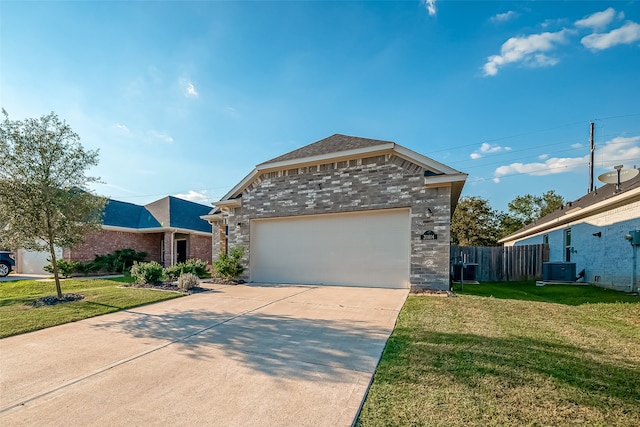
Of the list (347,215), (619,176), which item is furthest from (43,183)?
(619,176)

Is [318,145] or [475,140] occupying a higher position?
[475,140]

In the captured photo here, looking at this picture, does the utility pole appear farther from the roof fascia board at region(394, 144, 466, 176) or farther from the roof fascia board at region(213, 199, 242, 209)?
the roof fascia board at region(213, 199, 242, 209)

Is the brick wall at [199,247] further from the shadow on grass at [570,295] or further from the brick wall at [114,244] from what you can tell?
the shadow on grass at [570,295]

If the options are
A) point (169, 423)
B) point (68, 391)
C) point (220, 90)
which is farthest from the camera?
point (220, 90)

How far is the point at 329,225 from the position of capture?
10.2 meters

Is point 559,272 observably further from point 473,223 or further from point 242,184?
point 473,223

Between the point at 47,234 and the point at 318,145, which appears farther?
the point at 318,145

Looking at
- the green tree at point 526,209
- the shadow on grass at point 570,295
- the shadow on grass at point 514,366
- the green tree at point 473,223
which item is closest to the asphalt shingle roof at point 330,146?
the shadow on grass at point 570,295

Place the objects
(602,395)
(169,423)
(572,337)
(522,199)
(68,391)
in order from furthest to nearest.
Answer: (522,199)
(572,337)
(68,391)
(602,395)
(169,423)

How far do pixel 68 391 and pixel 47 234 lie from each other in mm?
6312

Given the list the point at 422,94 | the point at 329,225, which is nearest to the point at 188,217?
the point at 329,225

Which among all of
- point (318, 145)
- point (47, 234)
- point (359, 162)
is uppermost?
point (318, 145)

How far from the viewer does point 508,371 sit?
10.4 ft

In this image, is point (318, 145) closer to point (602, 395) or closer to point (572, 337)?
point (572, 337)
